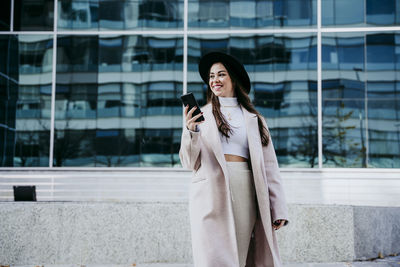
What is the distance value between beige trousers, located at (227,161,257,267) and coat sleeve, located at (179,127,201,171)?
0.24m

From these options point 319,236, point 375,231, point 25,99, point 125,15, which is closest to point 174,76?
point 125,15

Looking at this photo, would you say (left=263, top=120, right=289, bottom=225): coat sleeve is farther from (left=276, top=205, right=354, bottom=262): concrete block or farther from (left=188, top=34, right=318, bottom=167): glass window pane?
(left=188, top=34, right=318, bottom=167): glass window pane

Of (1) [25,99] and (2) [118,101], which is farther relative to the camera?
(1) [25,99]

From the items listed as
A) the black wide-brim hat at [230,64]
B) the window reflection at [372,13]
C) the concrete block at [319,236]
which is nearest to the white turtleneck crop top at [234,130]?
the black wide-brim hat at [230,64]

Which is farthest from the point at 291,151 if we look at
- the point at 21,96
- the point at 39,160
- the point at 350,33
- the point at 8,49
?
the point at 8,49

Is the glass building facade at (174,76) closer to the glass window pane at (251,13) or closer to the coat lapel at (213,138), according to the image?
the glass window pane at (251,13)

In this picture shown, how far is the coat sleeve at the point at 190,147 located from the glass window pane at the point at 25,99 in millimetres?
6269

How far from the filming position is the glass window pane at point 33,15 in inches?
344

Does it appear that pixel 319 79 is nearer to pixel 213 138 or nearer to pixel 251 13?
pixel 251 13

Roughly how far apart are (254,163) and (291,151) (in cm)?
552

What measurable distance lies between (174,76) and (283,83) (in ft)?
6.76

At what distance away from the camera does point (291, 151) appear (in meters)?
8.20

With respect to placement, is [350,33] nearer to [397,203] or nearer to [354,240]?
[397,203]

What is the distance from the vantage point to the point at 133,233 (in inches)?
225
